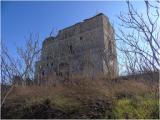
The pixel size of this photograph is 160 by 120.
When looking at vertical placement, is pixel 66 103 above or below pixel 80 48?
below

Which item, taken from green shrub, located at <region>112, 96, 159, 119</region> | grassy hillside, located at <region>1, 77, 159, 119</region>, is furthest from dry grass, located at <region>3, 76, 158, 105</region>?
green shrub, located at <region>112, 96, 159, 119</region>

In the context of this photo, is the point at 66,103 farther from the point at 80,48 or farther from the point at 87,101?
the point at 80,48

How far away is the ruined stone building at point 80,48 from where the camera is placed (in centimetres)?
1792

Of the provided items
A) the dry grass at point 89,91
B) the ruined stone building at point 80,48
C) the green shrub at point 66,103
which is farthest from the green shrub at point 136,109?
the ruined stone building at point 80,48

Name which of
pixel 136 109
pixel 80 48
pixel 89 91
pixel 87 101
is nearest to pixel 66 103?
pixel 87 101

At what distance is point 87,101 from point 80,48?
15363mm

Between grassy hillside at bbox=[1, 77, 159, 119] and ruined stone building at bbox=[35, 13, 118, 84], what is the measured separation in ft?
24.0

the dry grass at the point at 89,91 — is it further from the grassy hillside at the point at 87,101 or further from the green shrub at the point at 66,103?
the green shrub at the point at 66,103

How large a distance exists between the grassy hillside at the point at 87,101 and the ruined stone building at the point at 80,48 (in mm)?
7301

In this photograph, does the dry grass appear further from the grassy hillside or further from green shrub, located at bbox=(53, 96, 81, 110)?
green shrub, located at bbox=(53, 96, 81, 110)

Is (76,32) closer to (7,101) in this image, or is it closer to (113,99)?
(7,101)

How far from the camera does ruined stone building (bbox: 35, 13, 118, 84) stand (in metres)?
17.9

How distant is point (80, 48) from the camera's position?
22.6 metres

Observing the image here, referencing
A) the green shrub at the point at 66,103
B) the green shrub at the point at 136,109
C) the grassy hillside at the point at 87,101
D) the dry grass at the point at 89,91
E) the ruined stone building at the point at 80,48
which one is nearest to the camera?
the green shrub at the point at 136,109
